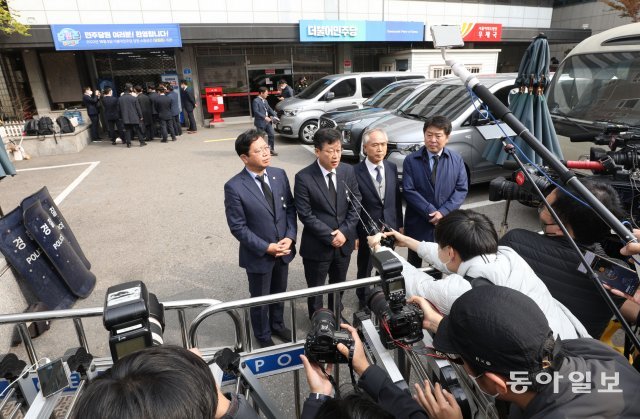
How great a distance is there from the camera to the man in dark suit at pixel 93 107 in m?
12.4

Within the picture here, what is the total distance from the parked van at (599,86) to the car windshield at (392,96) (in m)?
3.16

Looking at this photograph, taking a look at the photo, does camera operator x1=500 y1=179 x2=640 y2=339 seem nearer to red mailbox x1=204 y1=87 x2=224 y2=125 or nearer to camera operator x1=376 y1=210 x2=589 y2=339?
camera operator x1=376 y1=210 x2=589 y2=339

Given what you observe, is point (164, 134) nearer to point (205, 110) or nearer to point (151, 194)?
point (205, 110)

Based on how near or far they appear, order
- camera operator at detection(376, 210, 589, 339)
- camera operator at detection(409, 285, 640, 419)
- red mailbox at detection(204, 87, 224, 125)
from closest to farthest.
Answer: camera operator at detection(409, 285, 640, 419), camera operator at detection(376, 210, 589, 339), red mailbox at detection(204, 87, 224, 125)

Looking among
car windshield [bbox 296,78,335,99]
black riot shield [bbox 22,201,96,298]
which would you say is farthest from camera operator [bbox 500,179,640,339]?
car windshield [bbox 296,78,335,99]

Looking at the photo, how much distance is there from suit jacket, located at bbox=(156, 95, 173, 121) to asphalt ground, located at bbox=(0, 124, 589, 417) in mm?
1386

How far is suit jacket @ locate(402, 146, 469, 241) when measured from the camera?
357cm

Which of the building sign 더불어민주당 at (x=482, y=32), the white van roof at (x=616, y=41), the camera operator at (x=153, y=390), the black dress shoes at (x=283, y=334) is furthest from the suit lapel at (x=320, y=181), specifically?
the building sign 더불어민주당 at (x=482, y=32)

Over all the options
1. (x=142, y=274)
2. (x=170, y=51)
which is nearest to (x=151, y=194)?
(x=142, y=274)

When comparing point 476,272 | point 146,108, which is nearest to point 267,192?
point 476,272

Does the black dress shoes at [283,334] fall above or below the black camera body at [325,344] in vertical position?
below

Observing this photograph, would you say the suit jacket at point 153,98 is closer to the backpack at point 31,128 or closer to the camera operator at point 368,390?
the backpack at point 31,128

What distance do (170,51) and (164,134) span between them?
13.6 feet

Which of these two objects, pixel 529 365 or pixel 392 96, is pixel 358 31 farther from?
pixel 529 365
